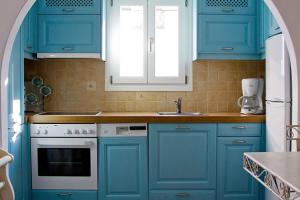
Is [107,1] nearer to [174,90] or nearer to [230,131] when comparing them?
[174,90]

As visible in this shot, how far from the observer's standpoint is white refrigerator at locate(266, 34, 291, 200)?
3.00 m

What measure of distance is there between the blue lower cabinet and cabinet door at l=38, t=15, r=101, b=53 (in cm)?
141

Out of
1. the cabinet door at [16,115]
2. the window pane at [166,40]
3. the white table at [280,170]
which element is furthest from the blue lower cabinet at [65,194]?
the white table at [280,170]

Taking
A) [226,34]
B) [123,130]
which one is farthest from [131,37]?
[123,130]

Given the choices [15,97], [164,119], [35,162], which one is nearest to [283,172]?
[164,119]

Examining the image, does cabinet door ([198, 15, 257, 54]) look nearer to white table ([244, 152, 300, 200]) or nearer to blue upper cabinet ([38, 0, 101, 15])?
blue upper cabinet ([38, 0, 101, 15])

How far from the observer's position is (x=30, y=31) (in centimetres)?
371

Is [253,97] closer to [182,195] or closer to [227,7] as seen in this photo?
[227,7]

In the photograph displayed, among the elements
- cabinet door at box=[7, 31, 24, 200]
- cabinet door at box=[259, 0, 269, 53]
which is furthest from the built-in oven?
cabinet door at box=[259, 0, 269, 53]

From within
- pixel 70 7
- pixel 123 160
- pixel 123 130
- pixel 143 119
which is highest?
pixel 70 7

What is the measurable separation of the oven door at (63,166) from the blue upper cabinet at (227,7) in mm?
1778

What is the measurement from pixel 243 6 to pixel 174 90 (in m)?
1.16

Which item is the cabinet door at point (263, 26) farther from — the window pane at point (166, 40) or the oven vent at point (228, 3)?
the window pane at point (166, 40)

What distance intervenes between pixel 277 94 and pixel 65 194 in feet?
7.13
